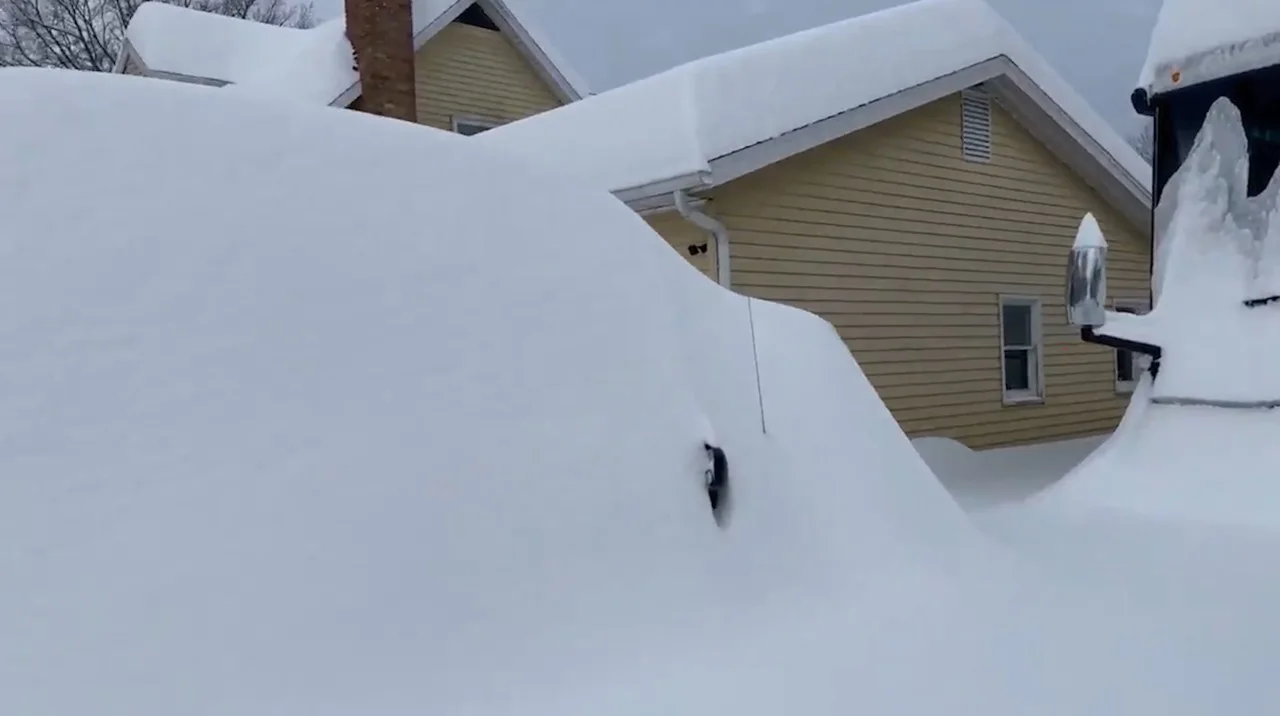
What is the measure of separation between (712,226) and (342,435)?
6251mm

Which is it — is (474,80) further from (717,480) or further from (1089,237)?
(717,480)

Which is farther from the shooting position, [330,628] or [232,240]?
[232,240]

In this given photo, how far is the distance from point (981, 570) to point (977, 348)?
7.38m

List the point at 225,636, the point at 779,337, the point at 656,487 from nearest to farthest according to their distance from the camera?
the point at 225,636, the point at 656,487, the point at 779,337

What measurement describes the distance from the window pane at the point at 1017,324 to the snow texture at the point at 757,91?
257cm

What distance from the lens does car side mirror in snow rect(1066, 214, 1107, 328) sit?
7863mm

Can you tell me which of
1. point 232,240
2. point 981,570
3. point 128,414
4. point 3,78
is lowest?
point 981,570

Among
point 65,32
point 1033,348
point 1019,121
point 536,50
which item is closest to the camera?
point 1019,121

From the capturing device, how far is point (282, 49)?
17906 millimetres

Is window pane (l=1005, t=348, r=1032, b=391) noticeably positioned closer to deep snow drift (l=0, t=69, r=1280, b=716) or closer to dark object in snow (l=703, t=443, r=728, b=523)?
deep snow drift (l=0, t=69, r=1280, b=716)

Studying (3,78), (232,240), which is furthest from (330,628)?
(3,78)

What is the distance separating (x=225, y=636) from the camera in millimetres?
2895

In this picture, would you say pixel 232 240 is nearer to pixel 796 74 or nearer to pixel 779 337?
pixel 779 337

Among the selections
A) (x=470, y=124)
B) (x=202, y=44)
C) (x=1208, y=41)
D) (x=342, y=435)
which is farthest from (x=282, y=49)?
(x=342, y=435)
